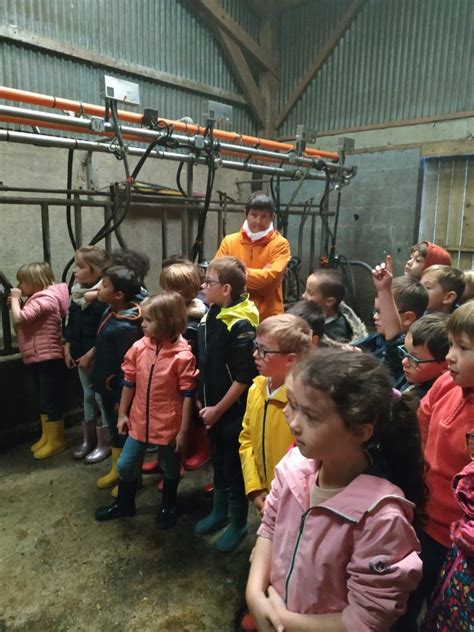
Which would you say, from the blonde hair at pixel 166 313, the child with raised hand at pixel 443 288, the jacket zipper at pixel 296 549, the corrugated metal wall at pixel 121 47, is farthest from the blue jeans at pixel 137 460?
the corrugated metal wall at pixel 121 47

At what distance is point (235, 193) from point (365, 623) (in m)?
5.51

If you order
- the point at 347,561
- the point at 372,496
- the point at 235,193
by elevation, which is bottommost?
the point at 347,561

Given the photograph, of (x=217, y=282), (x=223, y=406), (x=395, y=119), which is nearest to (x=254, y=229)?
(x=217, y=282)

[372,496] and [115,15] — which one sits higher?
[115,15]

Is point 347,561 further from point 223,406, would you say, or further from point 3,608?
point 3,608

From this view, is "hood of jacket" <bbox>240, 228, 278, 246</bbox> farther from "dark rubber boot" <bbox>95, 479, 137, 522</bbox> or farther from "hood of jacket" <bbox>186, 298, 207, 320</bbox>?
"dark rubber boot" <bbox>95, 479, 137, 522</bbox>

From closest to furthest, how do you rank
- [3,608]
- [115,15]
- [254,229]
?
[3,608] → [254,229] → [115,15]

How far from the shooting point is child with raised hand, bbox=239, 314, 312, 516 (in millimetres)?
1555

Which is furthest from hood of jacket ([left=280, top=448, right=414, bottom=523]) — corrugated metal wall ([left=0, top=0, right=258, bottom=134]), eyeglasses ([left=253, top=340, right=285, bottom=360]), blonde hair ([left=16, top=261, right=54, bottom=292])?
corrugated metal wall ([left=0, top=0, right=258, bottom=134])

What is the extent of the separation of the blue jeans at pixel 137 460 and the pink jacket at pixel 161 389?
50 millimetres

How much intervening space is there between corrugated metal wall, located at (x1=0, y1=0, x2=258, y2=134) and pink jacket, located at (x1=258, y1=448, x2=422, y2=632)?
3.88 m

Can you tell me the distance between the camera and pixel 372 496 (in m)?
0.93

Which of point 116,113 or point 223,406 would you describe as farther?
point 116,113

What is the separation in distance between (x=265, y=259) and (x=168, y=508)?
64.2 inches
